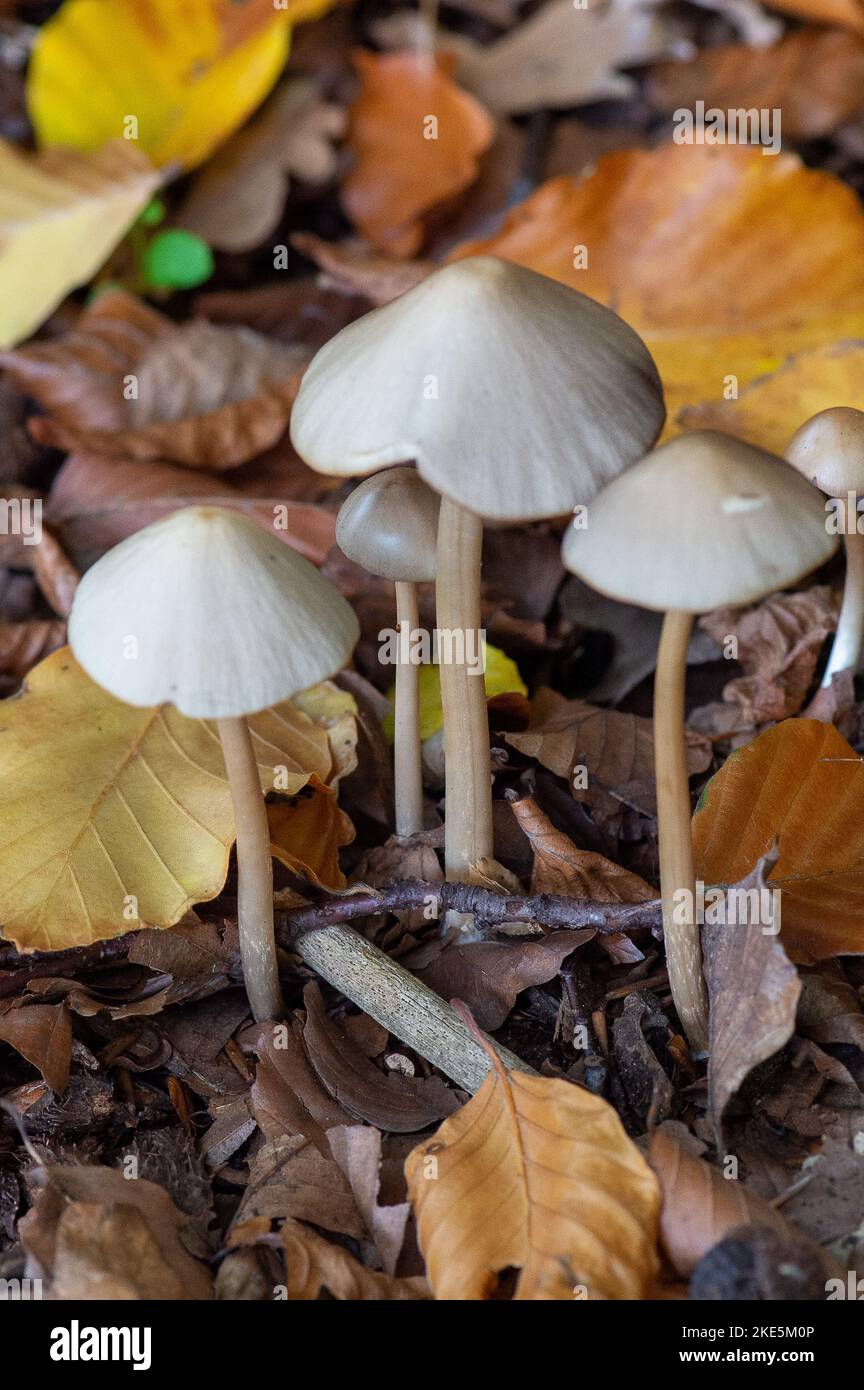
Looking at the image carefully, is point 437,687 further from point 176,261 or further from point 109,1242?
point 176,261

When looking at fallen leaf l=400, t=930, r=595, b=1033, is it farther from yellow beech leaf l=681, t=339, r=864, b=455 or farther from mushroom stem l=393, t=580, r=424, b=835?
yellow beech leaf l=681, t=339, r=864, b=455

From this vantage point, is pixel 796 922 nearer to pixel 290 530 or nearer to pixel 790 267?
pixel 290 530

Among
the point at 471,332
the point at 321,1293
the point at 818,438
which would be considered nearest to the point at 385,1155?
the point at 321,1293

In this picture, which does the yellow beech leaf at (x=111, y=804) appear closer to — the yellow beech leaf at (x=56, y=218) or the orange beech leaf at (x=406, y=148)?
the yellow beech leaf at (x=56, y=218)

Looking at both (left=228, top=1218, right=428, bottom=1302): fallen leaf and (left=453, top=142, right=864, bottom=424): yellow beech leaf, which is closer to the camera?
(left=228, top=1218, right=428, bottom=1302): fallen leaf

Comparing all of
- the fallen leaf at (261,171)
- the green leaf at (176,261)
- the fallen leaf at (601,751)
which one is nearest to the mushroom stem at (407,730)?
the fallen leaf at (601,751)

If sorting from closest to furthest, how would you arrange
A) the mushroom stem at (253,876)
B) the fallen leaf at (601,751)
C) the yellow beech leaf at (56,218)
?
the mushroom stem at (253,876), the fallen leaf at (601,751), the yellow beech leaf at (56,218)

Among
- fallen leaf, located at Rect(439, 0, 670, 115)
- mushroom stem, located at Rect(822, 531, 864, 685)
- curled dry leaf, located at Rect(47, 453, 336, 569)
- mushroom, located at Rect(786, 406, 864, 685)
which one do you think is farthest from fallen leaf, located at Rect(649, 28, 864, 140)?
mushroom, located at Rect(786, 406, 864, 685)
